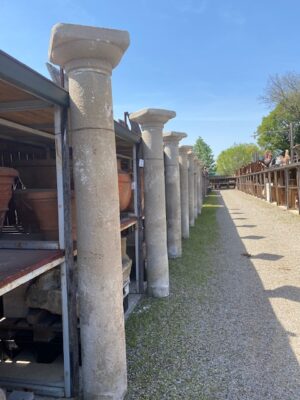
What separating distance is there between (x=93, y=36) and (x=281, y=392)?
2.88 metres

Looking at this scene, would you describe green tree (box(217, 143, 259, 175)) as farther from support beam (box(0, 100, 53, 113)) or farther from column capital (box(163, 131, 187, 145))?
support beam (box(0, 100, 53, 113))

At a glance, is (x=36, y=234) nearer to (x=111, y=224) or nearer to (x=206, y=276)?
(x=111, y=224)

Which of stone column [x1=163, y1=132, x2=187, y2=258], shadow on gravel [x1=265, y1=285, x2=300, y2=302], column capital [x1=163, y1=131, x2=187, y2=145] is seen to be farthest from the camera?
stone column [x1=163, y1=132, x2=187, y2=258]

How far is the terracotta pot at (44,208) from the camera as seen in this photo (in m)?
2.74

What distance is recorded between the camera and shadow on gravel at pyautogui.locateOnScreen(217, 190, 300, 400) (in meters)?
2.64

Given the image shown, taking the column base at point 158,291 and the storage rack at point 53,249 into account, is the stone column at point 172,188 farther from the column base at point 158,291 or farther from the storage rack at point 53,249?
the storage rack at point 53,249

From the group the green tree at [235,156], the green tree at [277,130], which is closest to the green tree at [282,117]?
the green tree at [277,130]

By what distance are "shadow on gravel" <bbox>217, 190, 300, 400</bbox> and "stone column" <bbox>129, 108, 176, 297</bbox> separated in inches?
33.7

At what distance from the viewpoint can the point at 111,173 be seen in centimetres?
244

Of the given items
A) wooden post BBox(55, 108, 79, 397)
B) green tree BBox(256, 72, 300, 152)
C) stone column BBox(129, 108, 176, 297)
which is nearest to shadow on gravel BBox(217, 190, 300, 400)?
stone column BBox(129, 108, 176, 297)

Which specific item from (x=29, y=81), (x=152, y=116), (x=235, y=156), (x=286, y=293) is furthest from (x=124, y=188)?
(x=235, y=156)

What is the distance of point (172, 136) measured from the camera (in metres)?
6.78

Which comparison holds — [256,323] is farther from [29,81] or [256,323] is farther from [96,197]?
[29,81]

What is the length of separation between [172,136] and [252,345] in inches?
173
